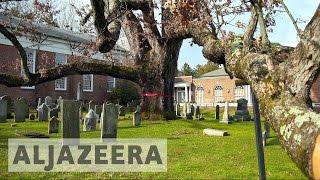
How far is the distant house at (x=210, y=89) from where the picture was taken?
51.8m

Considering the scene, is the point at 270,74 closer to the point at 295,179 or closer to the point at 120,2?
the point at 295,179

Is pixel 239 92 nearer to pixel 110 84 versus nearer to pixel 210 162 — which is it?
pixel 110 84

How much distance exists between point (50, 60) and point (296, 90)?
3697cm

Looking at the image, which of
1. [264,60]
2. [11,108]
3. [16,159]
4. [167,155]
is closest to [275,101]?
[264,60]

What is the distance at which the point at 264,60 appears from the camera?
5.91 meters

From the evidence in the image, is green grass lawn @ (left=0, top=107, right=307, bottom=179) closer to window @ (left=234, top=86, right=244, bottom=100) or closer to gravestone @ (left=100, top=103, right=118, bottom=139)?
gravestone @ (left=100, top=103, right=118, bottom=139)

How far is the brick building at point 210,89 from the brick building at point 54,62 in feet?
40.3

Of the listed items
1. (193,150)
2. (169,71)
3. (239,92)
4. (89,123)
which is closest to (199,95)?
(239,92)

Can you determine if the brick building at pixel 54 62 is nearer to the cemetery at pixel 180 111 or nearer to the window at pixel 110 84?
the window at pixel 110 84

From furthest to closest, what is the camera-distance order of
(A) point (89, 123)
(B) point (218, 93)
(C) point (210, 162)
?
(B) point (218, 93), (A) point (89, 123), (C) point (210, 162)

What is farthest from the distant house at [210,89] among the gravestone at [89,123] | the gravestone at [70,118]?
the gravestone at [70,118]

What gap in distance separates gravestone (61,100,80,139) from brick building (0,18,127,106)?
2345 centimetres

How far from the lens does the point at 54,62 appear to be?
131ft

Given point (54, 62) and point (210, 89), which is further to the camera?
point (210, 89)
